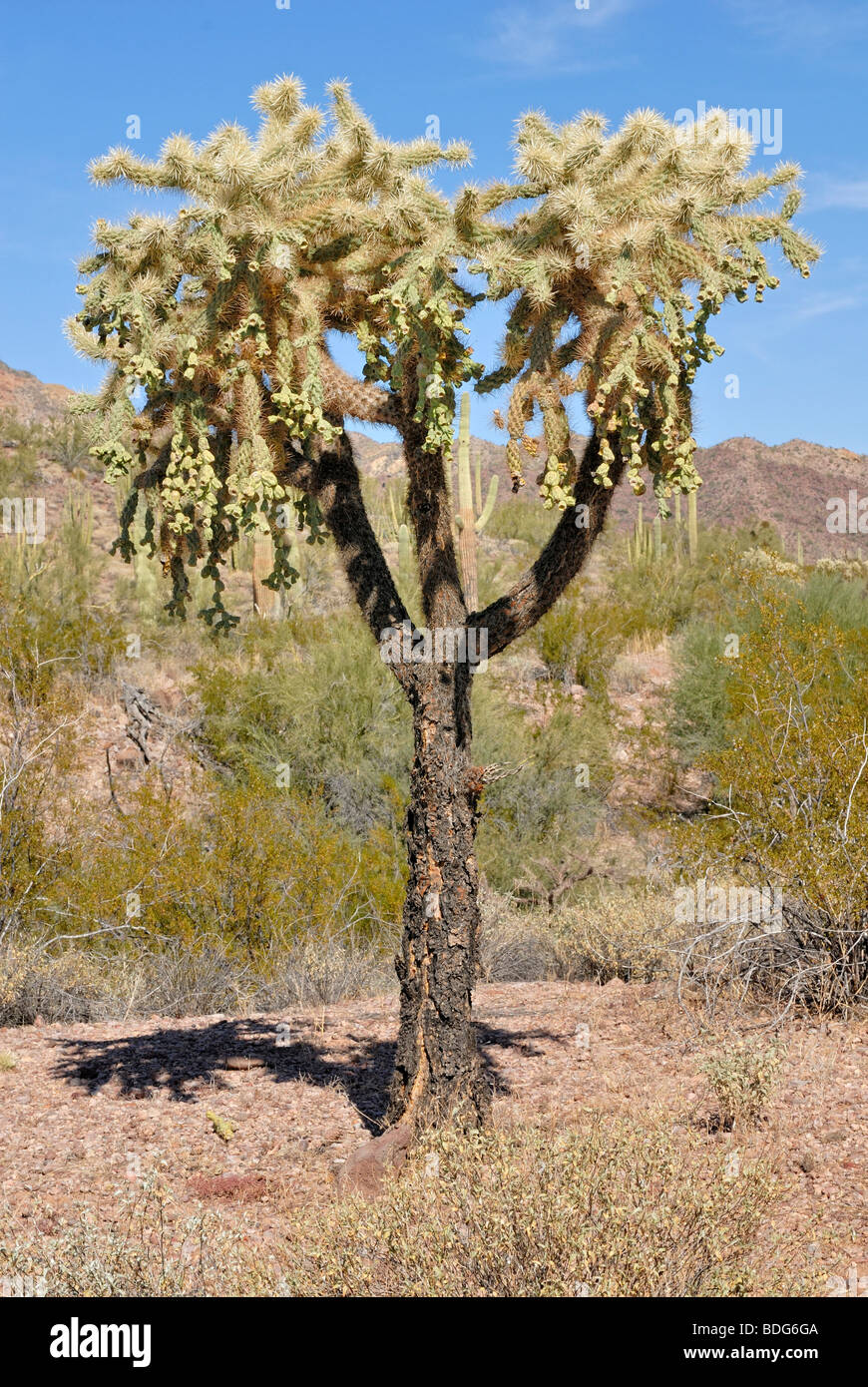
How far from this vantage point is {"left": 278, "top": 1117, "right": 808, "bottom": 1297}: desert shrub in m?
3.19

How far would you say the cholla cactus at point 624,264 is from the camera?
13.9 feet

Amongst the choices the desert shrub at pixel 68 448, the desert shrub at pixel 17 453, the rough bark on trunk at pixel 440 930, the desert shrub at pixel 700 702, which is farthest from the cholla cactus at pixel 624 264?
the desert shrub at pixel 68 448

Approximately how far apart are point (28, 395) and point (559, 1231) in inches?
1656

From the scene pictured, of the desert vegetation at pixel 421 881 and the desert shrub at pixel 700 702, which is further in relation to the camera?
the desert shrub at pixel 700 702

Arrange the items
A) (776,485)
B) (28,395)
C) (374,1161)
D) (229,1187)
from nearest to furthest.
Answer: (374,1161), (229,1187), (28,395), (776,485)

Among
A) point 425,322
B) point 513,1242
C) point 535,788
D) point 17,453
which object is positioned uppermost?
point 17,453

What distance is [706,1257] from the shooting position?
3359mm

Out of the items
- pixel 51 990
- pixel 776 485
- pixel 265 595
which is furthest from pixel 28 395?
pixel 51 990

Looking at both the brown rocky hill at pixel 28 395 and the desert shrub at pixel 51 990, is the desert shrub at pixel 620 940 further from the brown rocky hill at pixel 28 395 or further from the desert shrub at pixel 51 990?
the brown rocky hill at pixel 28 395

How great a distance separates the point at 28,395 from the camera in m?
40.9

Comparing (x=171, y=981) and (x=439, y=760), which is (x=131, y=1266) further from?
(x=171, y=981)

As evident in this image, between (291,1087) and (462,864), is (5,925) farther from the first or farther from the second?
(462,864)

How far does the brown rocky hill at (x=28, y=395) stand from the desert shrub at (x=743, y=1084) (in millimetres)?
34182

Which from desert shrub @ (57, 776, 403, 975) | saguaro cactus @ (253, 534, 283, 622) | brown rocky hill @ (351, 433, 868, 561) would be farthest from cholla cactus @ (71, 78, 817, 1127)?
brown rocky hill @ (351, 433, 868, 561)
